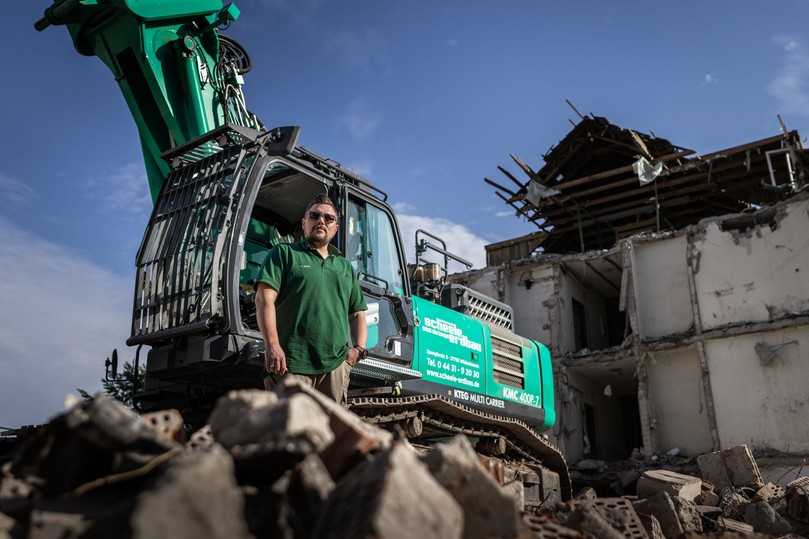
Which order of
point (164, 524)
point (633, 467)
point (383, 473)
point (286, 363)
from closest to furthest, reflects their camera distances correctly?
point (164, 524)
point (383, 473)
point (286, 363)
point (633, 467)

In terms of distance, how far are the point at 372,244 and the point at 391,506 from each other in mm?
4714

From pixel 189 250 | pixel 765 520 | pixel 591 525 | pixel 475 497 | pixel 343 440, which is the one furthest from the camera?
pixel 765 520

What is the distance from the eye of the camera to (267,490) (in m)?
2.47

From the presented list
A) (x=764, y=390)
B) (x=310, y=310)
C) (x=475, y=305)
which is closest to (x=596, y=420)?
(x=764, y=390)

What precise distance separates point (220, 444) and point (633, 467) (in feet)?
50.6

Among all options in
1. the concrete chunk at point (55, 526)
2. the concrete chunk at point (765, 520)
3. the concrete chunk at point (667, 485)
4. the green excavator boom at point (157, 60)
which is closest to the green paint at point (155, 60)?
the green excavator boom at point (157, 60)

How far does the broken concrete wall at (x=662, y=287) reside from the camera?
59.5ft

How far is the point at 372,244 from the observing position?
22.2 feet

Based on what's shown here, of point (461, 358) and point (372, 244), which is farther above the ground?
point (372, 244)

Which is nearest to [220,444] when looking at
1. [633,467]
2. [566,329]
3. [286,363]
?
[286,363]

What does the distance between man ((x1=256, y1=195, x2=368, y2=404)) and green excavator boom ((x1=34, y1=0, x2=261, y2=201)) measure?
323cm

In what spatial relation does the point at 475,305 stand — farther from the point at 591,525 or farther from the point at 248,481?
the point at 248,481

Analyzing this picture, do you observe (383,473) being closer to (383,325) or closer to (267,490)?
(267,490)

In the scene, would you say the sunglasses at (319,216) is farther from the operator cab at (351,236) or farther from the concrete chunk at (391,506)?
the concrete chunk at (391,506)
